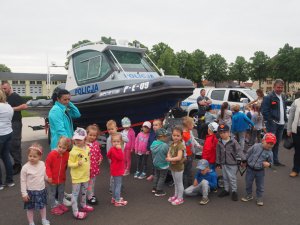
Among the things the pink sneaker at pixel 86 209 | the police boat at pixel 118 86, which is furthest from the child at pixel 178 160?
the police boat at pixel 118 86

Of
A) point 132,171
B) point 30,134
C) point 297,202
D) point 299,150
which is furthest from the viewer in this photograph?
point 30,134

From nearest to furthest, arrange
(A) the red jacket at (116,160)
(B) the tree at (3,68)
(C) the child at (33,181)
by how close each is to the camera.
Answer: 1. (C) the child at (33,181)
2. (A) the red jacket at (116,160)
3. (B) the tree at (3,68)

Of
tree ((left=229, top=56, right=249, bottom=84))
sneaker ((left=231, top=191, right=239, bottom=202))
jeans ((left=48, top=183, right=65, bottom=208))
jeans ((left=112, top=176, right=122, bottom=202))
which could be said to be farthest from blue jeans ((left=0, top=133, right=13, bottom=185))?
tree ((left=229, top=56, right=249, bottom=84))

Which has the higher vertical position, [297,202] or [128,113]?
[128,113]

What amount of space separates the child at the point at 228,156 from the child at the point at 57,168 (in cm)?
231

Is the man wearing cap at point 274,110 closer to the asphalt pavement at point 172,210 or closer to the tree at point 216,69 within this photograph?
the asphalt pavement at point 172,210

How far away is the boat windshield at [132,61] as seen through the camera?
6765 millimetres

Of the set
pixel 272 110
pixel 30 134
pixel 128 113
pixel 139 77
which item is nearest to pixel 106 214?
pixel 128 113

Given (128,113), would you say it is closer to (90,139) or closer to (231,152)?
(90,139)

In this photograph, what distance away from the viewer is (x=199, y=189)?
4.30 m

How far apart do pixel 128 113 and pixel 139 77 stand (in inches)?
41.6

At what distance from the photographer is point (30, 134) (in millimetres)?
10703

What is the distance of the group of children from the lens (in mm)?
3312

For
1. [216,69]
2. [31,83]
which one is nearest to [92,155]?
[216,69]
